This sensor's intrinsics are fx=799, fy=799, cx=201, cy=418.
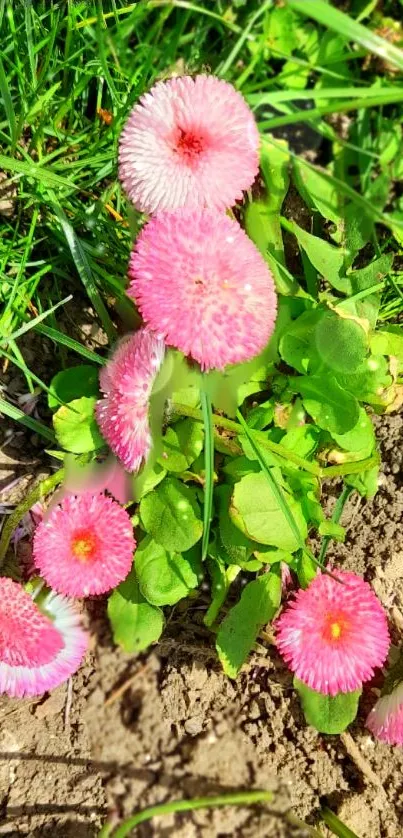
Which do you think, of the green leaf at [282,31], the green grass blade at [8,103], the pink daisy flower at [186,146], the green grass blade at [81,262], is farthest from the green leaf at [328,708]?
the green leaf at [282,31]

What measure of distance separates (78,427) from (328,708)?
0.76m

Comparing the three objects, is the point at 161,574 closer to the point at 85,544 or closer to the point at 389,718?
the point at 85,544

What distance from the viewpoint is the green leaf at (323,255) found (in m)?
1.64

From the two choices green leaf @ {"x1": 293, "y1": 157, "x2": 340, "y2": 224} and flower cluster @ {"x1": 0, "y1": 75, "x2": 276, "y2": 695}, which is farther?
green leaf @ {"x1": 293, "y1": 157, "x2": 340, "y2": 224}

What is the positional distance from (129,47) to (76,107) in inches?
8.0

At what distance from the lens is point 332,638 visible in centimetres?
139

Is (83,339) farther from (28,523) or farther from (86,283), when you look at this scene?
(28,523)

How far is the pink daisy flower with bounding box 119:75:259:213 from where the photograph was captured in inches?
49.1

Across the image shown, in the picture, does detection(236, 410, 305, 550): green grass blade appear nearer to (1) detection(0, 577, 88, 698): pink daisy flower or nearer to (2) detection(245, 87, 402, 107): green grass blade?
(1) detection(0, 577, 88, 698): pink daisy flower

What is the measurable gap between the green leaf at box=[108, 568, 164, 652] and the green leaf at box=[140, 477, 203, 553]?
13cm

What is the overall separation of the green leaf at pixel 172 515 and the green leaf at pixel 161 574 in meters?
0.04

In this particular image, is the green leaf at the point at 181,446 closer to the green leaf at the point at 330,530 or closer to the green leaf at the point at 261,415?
the green leaf at the point at 261,415

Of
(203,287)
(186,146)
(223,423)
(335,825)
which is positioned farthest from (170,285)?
(335,825)

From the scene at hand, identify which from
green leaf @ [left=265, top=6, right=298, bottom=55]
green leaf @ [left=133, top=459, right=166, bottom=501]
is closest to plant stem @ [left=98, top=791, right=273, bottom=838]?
green leaf @ [left=133, top=459, right=166, bottom=501]
